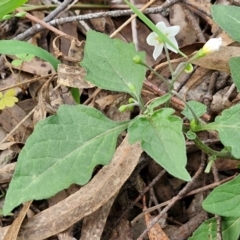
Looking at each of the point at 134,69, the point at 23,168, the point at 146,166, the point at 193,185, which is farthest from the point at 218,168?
the point at 23,168

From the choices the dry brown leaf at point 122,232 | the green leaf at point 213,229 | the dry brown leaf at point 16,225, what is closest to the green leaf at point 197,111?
the green leaf at point 213,229

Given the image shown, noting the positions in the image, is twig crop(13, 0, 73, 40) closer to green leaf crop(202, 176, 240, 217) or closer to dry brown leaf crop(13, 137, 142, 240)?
dry brown leaf crop(13, 137, 142, 240)

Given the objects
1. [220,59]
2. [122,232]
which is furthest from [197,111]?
[122,232]

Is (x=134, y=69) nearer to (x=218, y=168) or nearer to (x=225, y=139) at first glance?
(x=225, y=139)

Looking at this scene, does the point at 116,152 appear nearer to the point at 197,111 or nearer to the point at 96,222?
the point at 96,222

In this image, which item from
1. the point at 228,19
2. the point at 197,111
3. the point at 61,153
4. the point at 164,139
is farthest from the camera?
the point at 228,19

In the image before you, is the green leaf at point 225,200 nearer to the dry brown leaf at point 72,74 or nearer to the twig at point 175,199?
the twig at point 175,199
